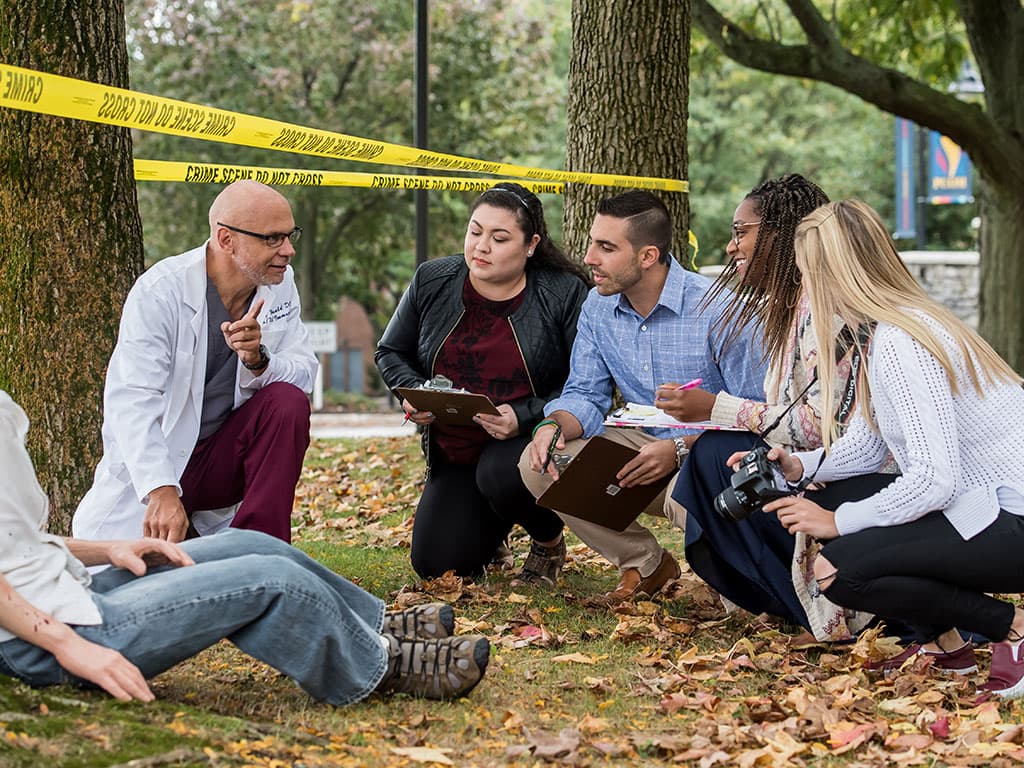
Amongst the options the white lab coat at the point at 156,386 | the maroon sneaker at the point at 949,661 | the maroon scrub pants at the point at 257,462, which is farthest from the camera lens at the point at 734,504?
the white lab coat at the point at 156,386

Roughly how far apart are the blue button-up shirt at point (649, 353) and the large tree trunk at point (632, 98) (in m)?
2.10

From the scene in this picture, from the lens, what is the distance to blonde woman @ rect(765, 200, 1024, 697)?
154 inches

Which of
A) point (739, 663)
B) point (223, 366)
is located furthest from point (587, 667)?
point (223, 366)

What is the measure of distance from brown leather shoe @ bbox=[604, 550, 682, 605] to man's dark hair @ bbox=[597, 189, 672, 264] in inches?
48.0

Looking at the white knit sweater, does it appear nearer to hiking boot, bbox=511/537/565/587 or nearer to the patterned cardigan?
the patterned cardigan

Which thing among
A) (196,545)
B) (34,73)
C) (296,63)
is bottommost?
(196,545)

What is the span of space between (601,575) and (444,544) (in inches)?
29.8

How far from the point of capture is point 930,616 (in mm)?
4090

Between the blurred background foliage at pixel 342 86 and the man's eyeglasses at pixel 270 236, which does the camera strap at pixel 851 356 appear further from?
the blurred background foliage at pixel 342 86

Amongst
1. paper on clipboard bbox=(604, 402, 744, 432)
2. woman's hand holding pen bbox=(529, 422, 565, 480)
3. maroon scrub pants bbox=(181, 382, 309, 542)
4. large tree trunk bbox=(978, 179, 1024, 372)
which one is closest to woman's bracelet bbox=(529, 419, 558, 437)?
woman's hand holding pen bbox=(529, 422, 565, 480)

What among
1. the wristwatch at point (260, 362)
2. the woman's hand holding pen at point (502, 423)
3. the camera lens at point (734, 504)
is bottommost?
the camera lens at point (734, 504)

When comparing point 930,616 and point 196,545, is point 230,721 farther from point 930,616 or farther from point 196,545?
point 930,616

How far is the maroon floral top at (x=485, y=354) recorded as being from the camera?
5.62 metres

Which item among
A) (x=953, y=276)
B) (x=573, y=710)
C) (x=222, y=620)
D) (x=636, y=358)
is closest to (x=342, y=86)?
(x=953, y=276)
